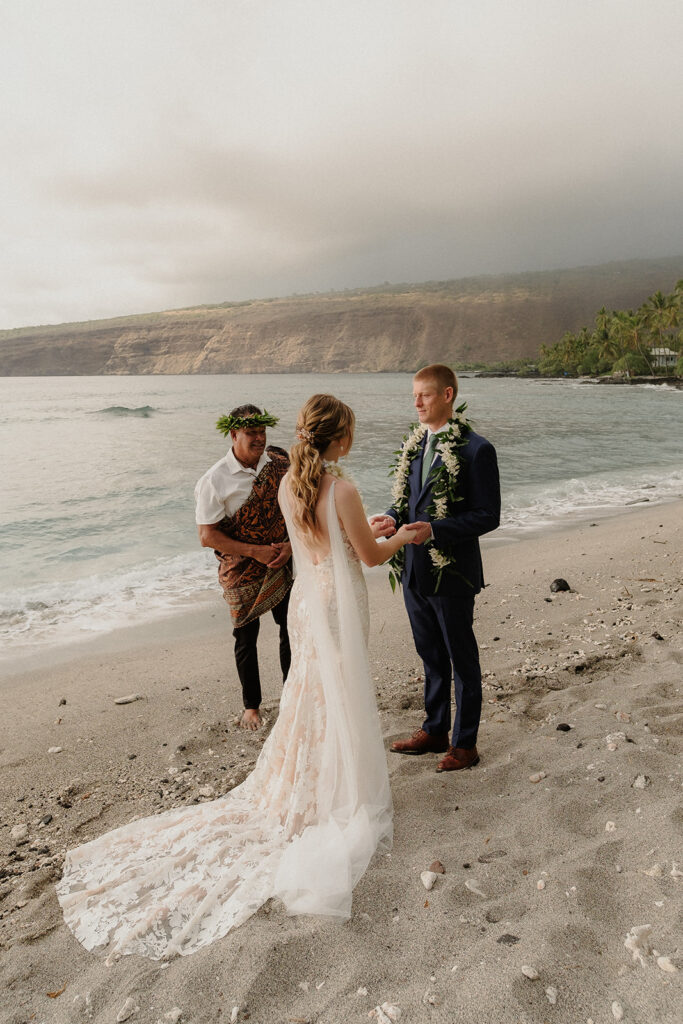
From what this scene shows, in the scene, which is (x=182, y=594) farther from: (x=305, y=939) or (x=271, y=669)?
(x=305, y=939)

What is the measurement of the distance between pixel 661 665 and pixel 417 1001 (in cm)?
339

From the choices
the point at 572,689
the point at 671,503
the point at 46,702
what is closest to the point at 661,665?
the point at 572,689

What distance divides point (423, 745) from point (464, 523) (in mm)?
1533

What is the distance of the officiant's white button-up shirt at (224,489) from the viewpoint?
448 cm

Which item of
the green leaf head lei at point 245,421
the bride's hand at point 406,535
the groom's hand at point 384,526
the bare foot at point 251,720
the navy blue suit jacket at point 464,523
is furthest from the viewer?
the bare foot at point 251,720

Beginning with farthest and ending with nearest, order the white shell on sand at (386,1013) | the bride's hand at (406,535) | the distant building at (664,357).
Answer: the distant building at (664,357) < the bride's hand at (406,535) < the white shell on sand at (386,1013)

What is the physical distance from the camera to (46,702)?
5.59 metres

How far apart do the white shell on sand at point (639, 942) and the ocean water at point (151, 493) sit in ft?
21.8

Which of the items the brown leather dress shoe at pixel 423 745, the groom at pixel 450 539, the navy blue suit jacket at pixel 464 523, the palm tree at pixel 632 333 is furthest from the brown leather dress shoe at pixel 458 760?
the palm tree at pixel 632 333

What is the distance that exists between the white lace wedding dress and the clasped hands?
1.19 ft

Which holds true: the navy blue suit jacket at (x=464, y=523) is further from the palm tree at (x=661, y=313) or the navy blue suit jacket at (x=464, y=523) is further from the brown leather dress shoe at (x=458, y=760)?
the palm tree at (x=661, y=313)

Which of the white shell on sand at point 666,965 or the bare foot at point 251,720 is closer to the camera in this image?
the white shell on sand at point 666,965

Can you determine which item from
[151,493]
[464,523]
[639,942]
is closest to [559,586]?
[464,523]

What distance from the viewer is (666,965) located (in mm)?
2232
